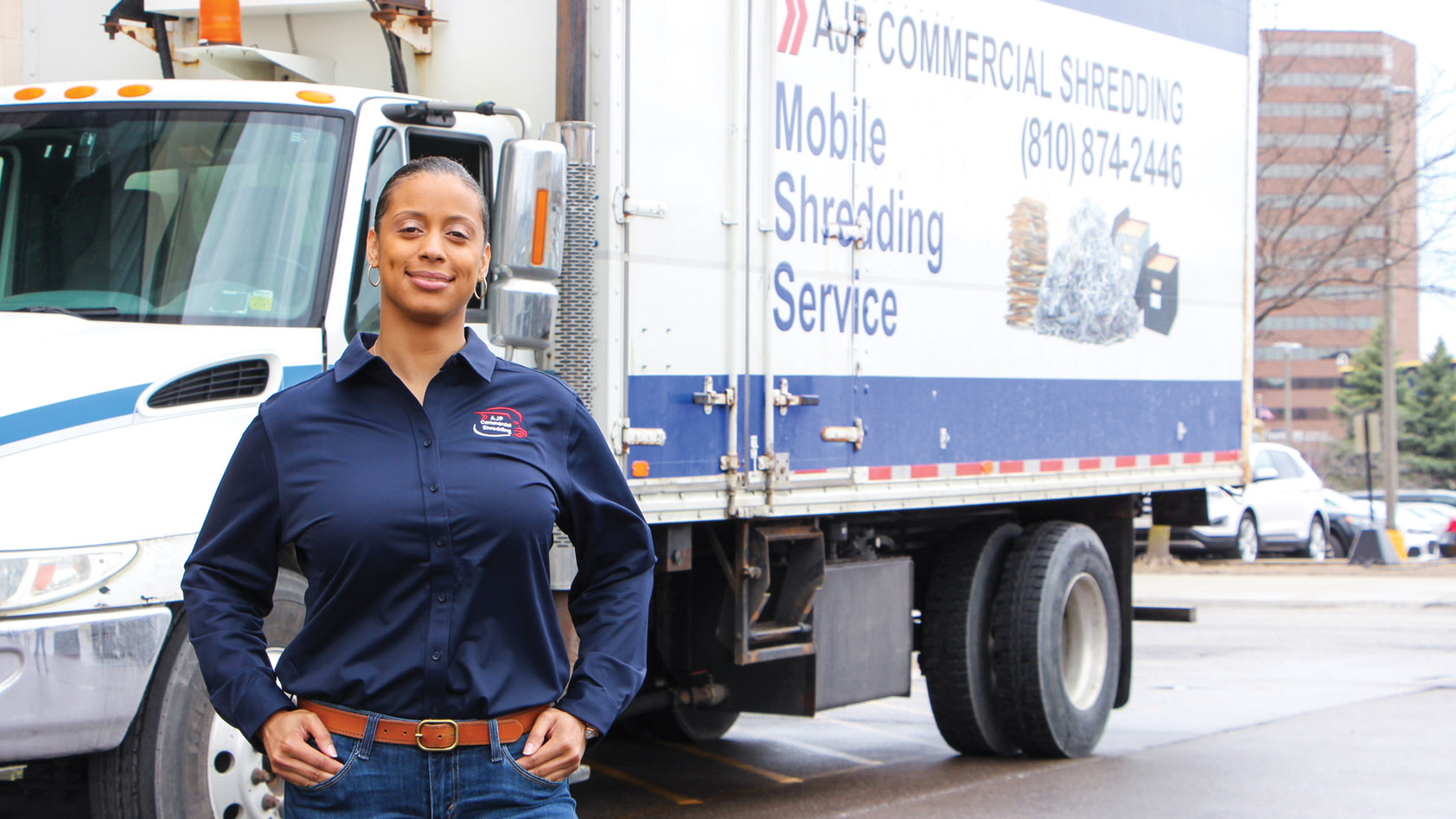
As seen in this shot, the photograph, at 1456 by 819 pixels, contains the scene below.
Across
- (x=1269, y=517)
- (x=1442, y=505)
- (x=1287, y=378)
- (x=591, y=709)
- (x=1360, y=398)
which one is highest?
(x=1287, y=378)

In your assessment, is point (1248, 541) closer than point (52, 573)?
No

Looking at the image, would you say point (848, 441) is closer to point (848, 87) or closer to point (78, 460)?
point (848, 87)

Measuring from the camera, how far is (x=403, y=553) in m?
2.58

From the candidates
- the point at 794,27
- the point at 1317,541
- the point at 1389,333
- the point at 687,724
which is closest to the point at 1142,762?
the point at 687,724

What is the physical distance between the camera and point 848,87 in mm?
7070

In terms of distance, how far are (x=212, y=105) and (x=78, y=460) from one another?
1.38 meters

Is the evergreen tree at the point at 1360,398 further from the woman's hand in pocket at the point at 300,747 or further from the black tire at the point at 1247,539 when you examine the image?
the woman's hand in pocket at the point at 300,747

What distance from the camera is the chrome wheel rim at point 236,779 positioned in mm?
4805

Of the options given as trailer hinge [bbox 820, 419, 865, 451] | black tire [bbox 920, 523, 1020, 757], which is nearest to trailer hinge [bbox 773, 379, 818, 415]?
trailer hinge [bbox 820, 419, 865, 451]

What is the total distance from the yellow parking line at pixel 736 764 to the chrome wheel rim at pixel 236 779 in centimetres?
344

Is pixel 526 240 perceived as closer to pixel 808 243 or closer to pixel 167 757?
pixel 167 757

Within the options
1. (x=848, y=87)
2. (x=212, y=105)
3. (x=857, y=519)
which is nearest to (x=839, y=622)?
(x=857, y=519)

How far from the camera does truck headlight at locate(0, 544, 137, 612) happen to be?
428 centimetres

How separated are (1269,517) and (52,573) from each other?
847 inches
